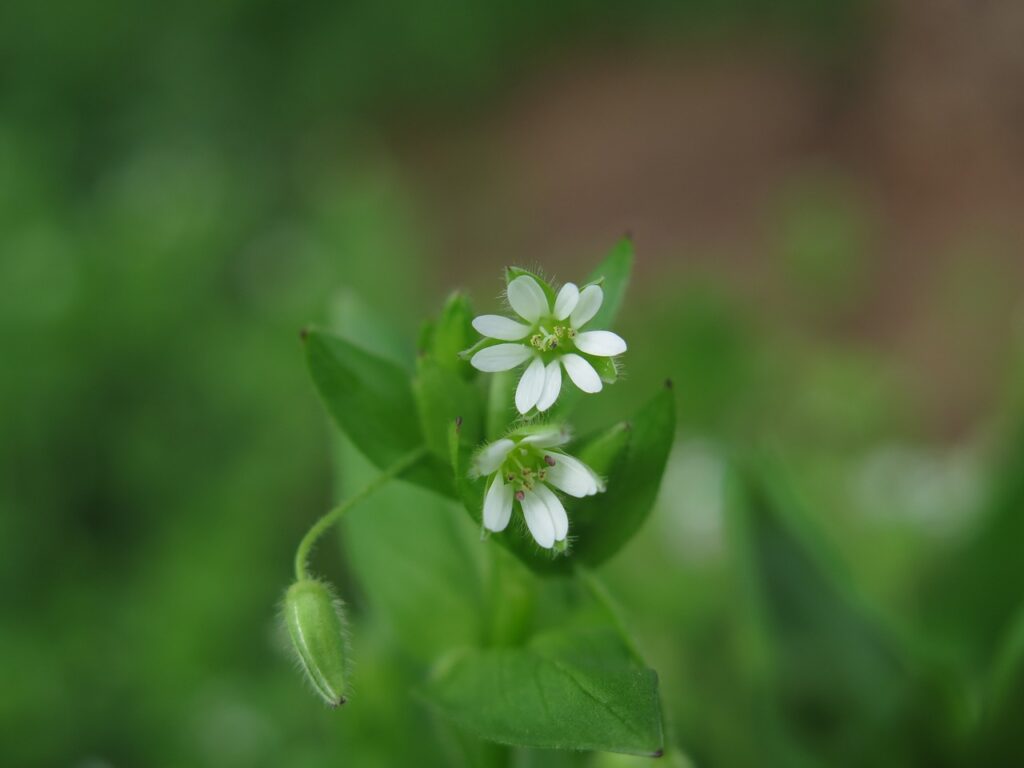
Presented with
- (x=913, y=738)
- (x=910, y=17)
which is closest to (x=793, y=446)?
(x=913, y=738)

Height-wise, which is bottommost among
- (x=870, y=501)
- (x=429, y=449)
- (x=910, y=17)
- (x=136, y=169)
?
(x=429, y=449)

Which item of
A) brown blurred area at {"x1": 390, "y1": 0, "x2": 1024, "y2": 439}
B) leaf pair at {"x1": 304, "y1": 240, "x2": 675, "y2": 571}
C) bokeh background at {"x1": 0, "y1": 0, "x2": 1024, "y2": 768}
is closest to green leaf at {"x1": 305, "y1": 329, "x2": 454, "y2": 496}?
leaf pair at {"x1": 304, "y1": 240, "x2": 675, "y2": 571}

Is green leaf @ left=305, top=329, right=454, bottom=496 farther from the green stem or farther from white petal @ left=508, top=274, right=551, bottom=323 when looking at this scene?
white petal @ left=508, top=274, right=551, bottom=323

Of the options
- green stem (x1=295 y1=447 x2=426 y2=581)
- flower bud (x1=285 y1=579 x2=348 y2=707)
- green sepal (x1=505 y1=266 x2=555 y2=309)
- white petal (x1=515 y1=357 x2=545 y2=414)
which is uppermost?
green sepal (x1=505 y1=266 x2=555 y2=309)

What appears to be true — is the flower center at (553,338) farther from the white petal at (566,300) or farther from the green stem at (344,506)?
the green stem at (344,506)

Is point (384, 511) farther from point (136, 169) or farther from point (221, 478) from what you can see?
point (136, 169)

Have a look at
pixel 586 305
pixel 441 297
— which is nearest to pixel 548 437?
pixel 586 305
